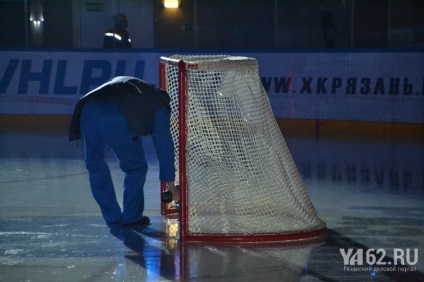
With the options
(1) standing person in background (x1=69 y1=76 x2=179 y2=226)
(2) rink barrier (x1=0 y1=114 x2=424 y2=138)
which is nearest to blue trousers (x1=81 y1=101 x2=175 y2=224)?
(1) standing person in background (x1=69 y1=76 x2=179 y2=226)

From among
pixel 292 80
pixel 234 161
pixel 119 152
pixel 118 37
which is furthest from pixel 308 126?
pixel 119 152

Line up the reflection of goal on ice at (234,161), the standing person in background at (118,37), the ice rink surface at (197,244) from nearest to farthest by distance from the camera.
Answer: the ice rink surface at (197,244)
the reflection of goal on ice at (234,161)
the standing person in background at (118,37)

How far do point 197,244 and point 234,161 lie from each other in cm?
125

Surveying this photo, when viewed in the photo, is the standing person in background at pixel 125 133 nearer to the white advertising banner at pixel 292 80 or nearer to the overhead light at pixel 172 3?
the white advertising banner at pixel 292 80

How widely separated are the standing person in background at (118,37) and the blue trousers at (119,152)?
11310 mm

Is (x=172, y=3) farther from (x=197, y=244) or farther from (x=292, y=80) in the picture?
(x=197, y=244)

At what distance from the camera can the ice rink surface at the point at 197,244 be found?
252 inches

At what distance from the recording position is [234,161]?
830cm

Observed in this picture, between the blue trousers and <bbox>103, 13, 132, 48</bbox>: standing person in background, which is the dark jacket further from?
<bbox>103, 13, 132, 48</bbox>: standing person in background

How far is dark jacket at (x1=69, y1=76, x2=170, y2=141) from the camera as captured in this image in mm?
7602

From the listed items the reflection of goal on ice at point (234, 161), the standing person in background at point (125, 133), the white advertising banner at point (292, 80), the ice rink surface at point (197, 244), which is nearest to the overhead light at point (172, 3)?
the white advertising banner at point (292, 80)

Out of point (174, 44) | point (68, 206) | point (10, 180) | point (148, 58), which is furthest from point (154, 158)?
point (174, 44)

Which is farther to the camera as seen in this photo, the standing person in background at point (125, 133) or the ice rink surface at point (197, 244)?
the standing person in background at point (125, 133)

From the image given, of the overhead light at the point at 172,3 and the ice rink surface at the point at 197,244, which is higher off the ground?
the overhead light at the point at 172,3
